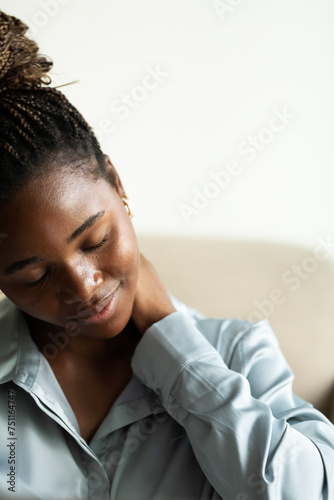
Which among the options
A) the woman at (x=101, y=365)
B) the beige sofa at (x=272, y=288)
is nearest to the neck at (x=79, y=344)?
the woman at (x=101, y=365)

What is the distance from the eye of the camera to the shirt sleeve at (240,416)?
2.13 feet

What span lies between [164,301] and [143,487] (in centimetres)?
25

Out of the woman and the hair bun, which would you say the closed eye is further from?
the hair bun

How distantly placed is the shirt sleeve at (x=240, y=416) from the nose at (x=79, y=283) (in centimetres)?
13

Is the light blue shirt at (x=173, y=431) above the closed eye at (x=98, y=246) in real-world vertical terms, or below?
below

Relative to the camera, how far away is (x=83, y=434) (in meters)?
0.77

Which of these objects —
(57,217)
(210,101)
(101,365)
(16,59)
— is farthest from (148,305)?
(210,101)

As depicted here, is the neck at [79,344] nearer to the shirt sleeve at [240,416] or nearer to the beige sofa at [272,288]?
the shirt sleeve at [240,416]

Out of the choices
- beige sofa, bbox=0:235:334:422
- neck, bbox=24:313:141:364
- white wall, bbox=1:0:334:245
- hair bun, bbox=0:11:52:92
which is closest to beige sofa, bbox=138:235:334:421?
beige sofa, bbox=0:235:334:422

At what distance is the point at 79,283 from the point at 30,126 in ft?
0.62

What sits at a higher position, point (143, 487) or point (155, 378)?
point (155, 378)

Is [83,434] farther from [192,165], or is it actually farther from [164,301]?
[192,165]

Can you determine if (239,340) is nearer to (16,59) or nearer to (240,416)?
(240,416)

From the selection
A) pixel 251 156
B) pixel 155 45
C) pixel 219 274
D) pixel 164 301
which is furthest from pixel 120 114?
pixel 164 301
